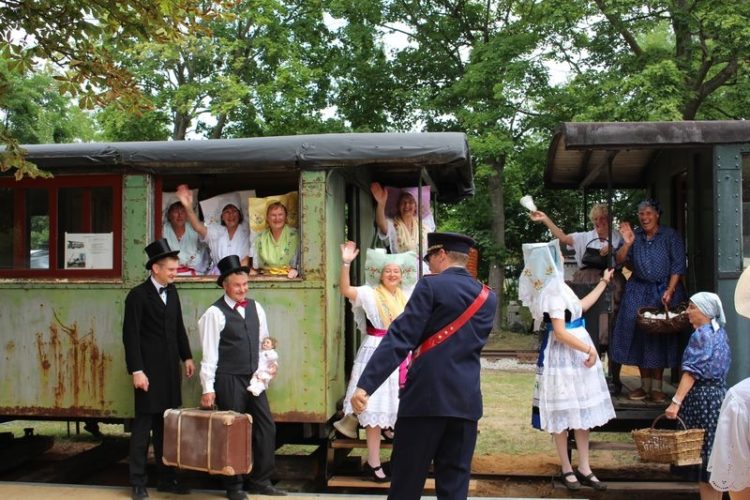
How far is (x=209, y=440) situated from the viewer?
241 inches

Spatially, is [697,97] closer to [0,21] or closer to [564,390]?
[564,390]

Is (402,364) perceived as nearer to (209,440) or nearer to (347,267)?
(347,267)

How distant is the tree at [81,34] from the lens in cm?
639

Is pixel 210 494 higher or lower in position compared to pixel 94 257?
lower

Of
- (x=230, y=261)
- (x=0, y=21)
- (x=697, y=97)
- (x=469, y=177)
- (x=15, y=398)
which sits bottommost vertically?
(x=15, y=398)

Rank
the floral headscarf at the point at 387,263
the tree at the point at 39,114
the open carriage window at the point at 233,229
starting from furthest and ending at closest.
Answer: the tree at the point at 39,114 < the open carriage window at the point at 233,229 < the floral headscarf at the point at 387,263

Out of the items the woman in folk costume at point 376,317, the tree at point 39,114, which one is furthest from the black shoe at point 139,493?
the tree at point 39,114

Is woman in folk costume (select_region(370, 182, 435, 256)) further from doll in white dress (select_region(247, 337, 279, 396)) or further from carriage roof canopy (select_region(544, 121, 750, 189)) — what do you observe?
doll in white dress (select_region(247, 337, 279, 396))

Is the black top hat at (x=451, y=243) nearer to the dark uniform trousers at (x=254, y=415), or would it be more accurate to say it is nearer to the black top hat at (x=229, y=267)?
the black top hat at (x=229, y=267)

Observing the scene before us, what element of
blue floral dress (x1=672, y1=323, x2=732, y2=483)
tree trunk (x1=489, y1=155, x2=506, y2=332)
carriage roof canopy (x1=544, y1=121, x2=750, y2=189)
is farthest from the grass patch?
blue floral dress (x1=672, y1=323, x2=732, y2=483)

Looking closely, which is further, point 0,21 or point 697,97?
point 697,97

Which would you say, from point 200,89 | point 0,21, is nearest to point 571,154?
point 0,21

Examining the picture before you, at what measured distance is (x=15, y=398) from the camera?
22.9 feet

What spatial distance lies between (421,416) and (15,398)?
408 cm
